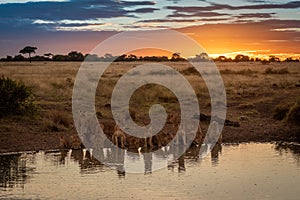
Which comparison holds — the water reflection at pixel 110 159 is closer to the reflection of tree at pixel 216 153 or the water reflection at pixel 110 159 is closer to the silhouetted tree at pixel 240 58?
the reflection of tree at pixel 216 153

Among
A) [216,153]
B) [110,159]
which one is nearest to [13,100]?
[110,159]

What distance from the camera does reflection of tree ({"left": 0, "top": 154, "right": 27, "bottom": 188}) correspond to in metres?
15.1

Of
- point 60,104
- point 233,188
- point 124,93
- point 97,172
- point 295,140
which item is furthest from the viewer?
point 124,93

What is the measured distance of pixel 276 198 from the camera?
43.5ft

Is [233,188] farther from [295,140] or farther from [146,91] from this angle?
[146,91]

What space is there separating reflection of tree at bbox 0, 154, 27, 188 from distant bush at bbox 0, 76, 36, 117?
5650 millimetres

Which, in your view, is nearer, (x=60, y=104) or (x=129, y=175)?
(x=129, y=175)

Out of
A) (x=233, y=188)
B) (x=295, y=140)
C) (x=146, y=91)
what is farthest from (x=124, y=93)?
(x=233, y=188)

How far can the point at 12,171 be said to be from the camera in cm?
1667

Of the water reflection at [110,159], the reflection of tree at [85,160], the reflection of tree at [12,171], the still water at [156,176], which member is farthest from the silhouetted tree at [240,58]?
the reflection of tree at [12,171]

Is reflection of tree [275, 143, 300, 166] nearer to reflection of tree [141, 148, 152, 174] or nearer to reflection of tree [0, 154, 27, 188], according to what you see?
reflection of tree [141, 148, 152, 174]

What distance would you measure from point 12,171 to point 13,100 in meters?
9.01

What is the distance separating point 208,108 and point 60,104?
25.8 feet

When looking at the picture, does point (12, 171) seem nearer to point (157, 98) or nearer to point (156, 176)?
point (156, 176)
